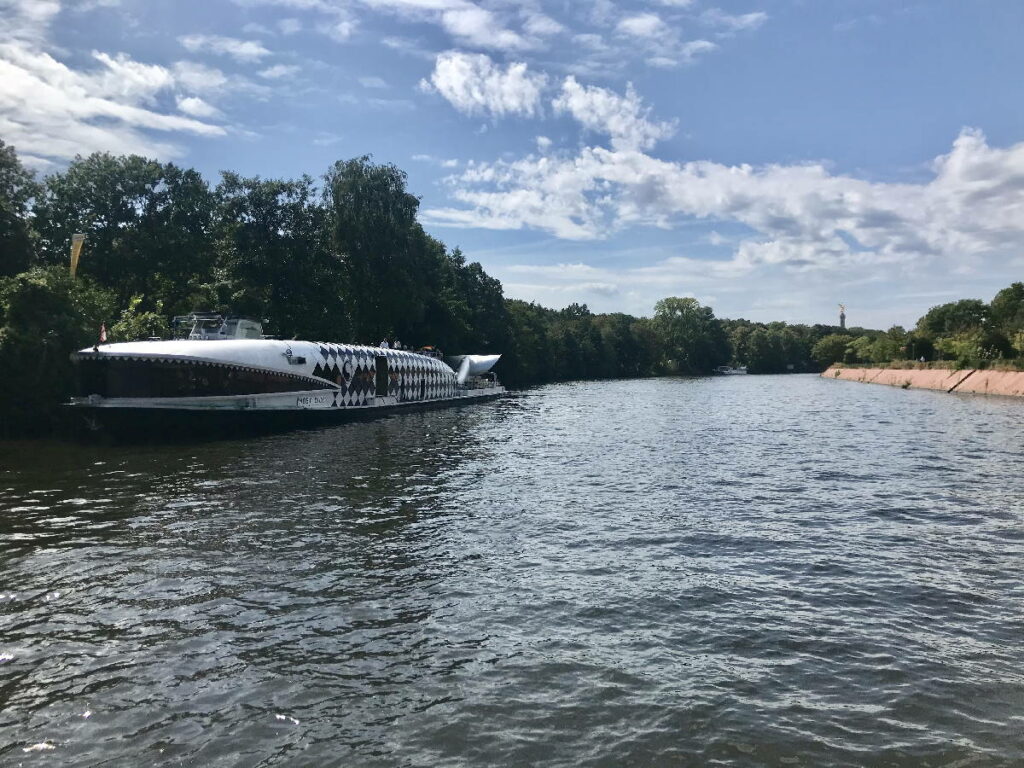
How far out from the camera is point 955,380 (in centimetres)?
8325

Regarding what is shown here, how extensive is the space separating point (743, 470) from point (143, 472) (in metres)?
21.3

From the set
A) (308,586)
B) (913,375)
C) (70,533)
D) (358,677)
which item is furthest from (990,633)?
(913,375)

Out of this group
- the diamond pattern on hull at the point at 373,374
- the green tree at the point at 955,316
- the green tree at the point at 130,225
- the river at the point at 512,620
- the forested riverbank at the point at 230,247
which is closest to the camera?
the river at the point at 512,620

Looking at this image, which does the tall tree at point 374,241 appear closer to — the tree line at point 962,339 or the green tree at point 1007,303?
the tree line at point 962,339

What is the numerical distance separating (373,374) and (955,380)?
71081 millimetres

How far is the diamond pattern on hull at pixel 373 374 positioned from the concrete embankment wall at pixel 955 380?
188 feet

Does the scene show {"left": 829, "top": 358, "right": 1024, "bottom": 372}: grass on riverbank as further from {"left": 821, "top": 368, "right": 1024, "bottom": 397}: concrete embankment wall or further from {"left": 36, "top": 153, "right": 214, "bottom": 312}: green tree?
{"left": 36, "top": 153, "right": 214, "bottom": 312}: green tree

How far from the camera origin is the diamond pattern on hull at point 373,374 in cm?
4534

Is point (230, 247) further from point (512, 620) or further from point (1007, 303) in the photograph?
point (1007, 303)

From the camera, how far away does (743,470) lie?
82.2 ft

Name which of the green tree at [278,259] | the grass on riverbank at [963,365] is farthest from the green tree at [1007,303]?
the green tree at [278,259]

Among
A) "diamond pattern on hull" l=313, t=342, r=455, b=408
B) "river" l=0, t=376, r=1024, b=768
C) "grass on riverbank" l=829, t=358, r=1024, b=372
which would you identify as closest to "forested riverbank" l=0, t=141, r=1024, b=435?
"grass on riverbank" l=829, t=358, r=1024, b=372

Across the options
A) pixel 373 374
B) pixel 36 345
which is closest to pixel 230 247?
pixel 373 374

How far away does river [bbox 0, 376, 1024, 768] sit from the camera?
7379 mm
